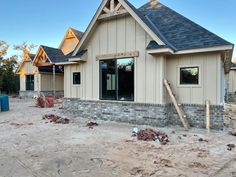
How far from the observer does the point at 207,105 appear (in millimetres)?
8320

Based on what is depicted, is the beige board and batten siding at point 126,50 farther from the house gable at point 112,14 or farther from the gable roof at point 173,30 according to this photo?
the gable roof at point 173,30

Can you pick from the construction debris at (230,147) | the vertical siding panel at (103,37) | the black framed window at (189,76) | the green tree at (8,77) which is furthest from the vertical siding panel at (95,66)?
the green tree at (8,77)

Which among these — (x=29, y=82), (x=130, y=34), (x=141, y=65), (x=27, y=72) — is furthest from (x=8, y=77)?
(x=141, y=65)

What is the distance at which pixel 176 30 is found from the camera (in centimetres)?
1035

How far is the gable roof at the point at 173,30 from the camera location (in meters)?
8.59

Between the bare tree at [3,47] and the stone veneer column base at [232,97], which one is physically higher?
the bare tree at [3,47]

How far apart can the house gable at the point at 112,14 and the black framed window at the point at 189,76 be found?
1577 mm

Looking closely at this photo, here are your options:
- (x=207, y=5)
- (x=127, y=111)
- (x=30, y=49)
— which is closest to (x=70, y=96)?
(x=127, y=111)

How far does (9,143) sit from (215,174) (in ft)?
18.6

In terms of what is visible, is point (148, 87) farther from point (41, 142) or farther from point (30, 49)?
point (30, 49)

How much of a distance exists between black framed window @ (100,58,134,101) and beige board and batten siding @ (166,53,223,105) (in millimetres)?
1723

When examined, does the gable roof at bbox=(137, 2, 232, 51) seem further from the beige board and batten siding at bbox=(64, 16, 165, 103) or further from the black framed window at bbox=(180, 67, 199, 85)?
the black framed window at bbox=(180, 67, 199, 85)

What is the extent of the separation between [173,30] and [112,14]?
3010 mm

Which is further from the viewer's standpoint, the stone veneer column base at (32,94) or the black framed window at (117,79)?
the stone veneer column base at (32,94)
